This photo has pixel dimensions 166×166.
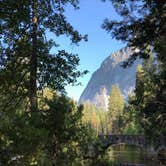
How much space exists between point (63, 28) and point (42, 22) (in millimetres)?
856

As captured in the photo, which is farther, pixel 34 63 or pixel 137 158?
pixel 137 158

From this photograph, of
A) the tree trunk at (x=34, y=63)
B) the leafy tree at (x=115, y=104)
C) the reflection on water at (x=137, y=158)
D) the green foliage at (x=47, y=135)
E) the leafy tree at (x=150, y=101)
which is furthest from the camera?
the leafy tree at (x=115, y=104)

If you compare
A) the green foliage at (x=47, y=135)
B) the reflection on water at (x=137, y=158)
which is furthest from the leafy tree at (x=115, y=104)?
the green foliage at (x=47, y=135)

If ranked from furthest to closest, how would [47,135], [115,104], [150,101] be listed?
1. [115,104]
2. [150,101]
3. [47,135]

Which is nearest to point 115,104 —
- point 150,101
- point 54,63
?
point 150,101

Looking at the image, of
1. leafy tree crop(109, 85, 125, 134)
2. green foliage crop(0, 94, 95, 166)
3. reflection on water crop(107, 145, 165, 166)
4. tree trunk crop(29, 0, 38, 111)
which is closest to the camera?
green foliage crop(0, 94, 95, 166)

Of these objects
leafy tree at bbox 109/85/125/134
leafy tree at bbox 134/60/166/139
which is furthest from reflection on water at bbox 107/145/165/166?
leafy tree at bbox 109/85/125/134

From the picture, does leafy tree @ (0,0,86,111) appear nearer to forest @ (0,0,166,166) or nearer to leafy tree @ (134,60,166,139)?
forest @ (0,0,166,166)

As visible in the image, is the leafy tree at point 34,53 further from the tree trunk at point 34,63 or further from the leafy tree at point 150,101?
the leafy tree at point 150,101

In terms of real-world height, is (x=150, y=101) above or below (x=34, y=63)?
above

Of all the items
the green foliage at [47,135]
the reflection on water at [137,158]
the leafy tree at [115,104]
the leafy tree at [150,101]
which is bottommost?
the green foliage at [47,135]

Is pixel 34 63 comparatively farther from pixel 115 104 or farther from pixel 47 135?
pixel 115 104

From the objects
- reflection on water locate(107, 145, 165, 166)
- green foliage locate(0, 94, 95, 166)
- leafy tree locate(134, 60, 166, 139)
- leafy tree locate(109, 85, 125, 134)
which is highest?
leafy tree locate(109, 85, 125, 134)

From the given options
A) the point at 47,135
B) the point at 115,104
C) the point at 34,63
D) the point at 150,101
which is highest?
the point at 115,104
